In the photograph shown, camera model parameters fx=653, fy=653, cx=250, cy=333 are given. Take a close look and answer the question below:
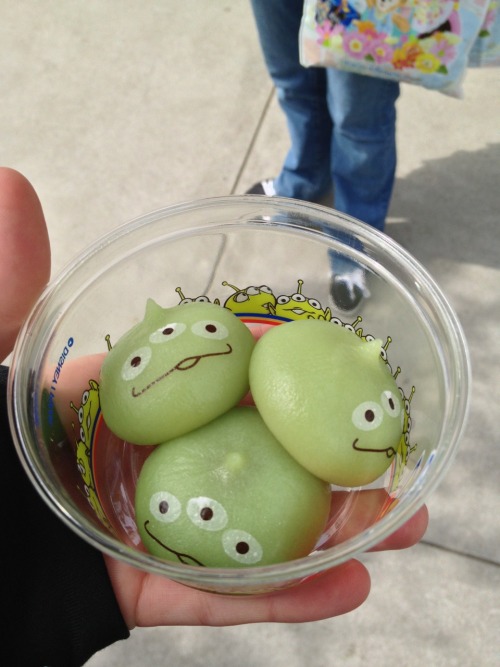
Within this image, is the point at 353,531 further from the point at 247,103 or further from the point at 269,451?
the point at 247,103

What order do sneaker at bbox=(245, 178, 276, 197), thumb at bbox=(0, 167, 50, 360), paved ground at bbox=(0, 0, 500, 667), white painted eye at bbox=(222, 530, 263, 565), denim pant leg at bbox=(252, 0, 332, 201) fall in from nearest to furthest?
white painted eye at bbox=(222, 530, 263, 565)
thumb at bbox=(0, 167, 50, 360)
paved ground at bbox=(0, 0, 500, 667)
denim pant leg at bbox=(252, 0, 332, 201)
sneaker at bbox=(245, 178, 276, 197)

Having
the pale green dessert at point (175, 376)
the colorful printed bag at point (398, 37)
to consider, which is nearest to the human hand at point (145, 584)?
the pale green dessert at point (175, 376)

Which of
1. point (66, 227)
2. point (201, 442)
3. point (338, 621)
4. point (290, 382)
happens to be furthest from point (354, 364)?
point (66, 227)

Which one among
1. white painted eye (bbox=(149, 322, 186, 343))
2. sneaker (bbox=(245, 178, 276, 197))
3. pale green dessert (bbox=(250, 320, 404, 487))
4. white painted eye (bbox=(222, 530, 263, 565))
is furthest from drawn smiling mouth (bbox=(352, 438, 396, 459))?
sneaker (bbox=(245, 178, 276, 197))

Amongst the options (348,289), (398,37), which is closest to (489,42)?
(398,37)

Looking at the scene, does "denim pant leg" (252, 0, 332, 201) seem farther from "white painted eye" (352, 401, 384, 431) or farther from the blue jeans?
"white painted eye" (352, 401, 384, 431)

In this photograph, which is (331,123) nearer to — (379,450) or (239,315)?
(239,315)
